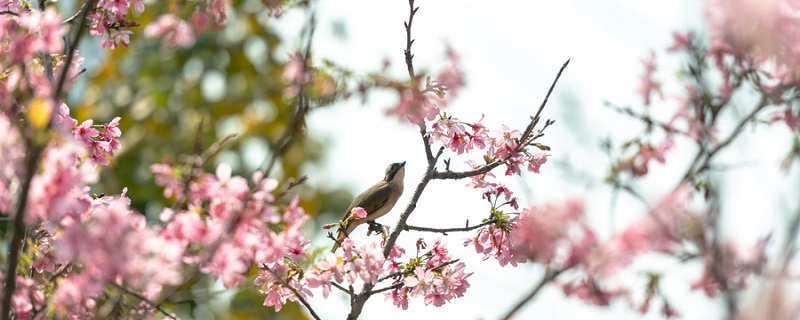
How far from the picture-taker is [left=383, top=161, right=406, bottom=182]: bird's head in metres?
5.20

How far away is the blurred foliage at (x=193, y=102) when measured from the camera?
30.2ft

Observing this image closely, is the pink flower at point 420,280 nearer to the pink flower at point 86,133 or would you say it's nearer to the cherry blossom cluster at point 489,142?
the cherry blossom cluster at point 489,142

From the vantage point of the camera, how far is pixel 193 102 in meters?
10.1

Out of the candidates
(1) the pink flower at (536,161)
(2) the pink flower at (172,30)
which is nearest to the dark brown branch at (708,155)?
(1) the pink flower at (536,161)

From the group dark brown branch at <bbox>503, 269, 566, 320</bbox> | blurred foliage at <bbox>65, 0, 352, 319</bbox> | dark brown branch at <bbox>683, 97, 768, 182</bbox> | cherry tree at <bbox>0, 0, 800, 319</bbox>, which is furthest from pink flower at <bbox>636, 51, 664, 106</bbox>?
blurred foliage at <bbox>65, 0, 352, 319</bbox>

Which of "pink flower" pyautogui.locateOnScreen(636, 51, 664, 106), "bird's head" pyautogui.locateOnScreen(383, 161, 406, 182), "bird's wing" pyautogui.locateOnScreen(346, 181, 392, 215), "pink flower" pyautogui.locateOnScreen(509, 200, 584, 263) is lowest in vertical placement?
"pink flower" pyautogui.locateOnScreen(509, 200, 584, 263)

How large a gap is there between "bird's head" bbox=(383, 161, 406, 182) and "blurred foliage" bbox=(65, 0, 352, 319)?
3.90 metres

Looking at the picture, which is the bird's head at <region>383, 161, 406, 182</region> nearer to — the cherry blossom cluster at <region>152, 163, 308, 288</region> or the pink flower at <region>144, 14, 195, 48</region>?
the pink flower at <region>144, 14, 195, 48</region>

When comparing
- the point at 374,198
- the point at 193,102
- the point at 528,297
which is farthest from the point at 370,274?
the point at 193,102

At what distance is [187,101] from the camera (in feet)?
33.3

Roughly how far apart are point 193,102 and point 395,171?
18.0 ft

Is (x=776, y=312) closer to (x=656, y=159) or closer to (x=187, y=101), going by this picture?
(x=656, y=159)

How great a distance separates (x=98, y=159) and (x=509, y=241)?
1684 millimetres

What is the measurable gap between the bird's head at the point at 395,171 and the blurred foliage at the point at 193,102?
3899 mm
